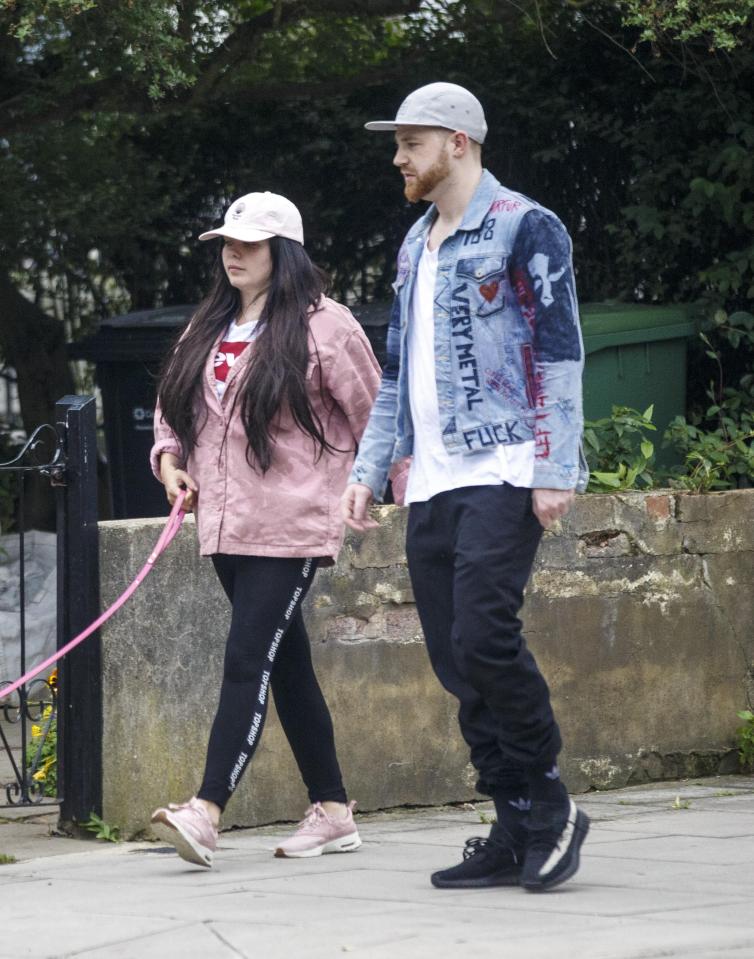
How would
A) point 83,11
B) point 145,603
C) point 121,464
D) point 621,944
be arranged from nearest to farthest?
point 621,944, point 145,603, point 83,11, point 121,464

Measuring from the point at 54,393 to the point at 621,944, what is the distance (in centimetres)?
717

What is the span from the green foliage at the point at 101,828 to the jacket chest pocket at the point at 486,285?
77.4 inches

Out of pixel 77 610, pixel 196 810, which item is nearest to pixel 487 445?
pixel 196 810

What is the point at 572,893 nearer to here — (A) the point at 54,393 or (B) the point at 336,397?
(B) the point at 336,397

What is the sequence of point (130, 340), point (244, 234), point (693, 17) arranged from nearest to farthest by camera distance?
point (244, 234) < point (693, 17) < point (130, 340)

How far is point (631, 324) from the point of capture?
7.09 metres

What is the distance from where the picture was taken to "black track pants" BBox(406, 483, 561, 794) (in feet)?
11.8

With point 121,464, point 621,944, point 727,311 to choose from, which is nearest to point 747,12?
point 727,311

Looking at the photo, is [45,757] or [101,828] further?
[45,757]

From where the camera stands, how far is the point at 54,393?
9.82 m

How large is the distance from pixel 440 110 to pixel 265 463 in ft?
3.19

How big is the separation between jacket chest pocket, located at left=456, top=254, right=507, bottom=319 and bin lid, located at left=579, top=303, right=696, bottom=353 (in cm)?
315

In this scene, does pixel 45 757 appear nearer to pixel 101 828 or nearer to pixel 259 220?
pixel 101 828

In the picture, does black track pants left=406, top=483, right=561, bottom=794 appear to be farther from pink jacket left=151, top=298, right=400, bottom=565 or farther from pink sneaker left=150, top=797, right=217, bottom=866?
pink sneaker left=150, top=797, right=217, bottom=866
